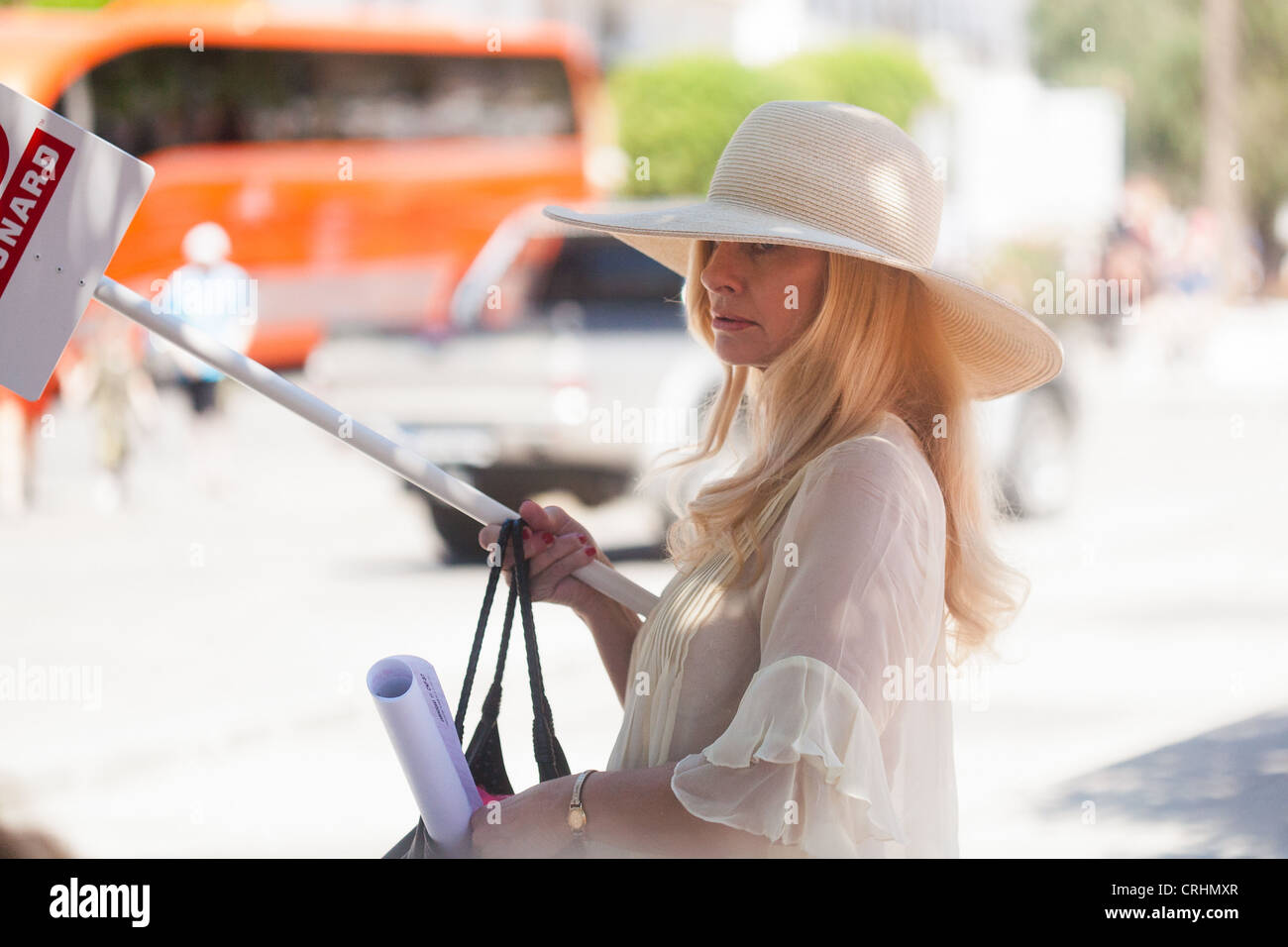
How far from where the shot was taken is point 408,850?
7.02 feet

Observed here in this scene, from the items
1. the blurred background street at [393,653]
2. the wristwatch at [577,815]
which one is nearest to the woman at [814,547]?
the wristwatch at [577,815]

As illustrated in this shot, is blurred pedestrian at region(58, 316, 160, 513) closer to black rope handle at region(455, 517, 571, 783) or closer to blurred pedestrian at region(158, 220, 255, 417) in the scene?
blurred pedestrian at region(158, 220, 255, 417)

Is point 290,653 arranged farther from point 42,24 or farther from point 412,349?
point 42,24

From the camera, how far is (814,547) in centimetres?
196

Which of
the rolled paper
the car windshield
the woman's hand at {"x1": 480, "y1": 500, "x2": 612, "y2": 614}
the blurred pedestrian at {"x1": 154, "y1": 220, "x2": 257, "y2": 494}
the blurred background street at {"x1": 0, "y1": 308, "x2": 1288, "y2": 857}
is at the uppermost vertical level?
the blurred pedestrian at {"x1": 154, "y1": 220, "x2": 257, "y2": 494}

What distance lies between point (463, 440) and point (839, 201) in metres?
7.94

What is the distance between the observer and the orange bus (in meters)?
19.6

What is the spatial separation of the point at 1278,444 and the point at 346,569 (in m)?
9.23

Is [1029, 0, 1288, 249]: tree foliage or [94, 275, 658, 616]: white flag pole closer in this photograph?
[94, 275, 658, 616]: white flag pole

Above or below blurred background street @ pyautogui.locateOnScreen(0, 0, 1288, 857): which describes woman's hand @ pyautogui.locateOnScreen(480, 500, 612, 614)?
below

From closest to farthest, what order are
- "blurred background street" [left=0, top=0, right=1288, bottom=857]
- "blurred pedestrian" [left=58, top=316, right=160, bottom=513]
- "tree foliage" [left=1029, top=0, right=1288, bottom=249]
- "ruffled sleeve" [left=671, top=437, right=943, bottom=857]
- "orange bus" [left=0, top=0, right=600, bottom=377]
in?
"ruffled sleeve" [left=671, top=437, right=943, bottom=857], "blurred background street" [left=0, top=0, right=1288, bottom=857], "blurred pedestrian" [left=58, top=316, right=160, bottom=513], "orange bus" [left=0, top=0, right=600, bottom=377], "tree foliage" [left=1029, top=0, right=1288, bottom=249]

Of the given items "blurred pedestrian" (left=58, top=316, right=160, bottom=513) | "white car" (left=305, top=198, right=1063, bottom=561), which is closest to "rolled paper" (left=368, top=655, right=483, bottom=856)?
"white car" (left=305, top=198, right=1063, bottom=561)

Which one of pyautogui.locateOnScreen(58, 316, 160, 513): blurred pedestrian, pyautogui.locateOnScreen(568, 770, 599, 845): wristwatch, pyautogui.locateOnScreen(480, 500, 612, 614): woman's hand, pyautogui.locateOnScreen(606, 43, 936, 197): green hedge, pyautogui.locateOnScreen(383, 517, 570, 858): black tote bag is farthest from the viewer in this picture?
pyautogui.locateOnScreen(606, 43, 936, 197): green hedge

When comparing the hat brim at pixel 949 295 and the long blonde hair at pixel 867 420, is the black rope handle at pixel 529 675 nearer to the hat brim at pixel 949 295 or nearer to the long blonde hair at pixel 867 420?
the long blonde hair at pixel 867 420
